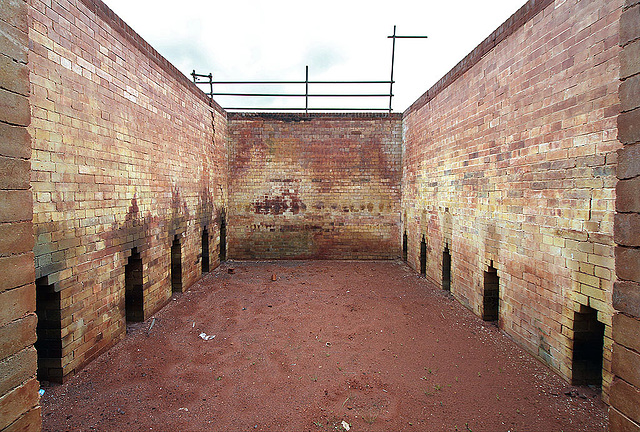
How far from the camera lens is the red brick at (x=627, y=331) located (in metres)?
2.02

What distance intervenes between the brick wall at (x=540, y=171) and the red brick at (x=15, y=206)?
5.70 meters

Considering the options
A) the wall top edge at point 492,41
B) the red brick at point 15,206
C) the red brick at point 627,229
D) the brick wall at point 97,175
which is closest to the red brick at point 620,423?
the red brick at point 627,229

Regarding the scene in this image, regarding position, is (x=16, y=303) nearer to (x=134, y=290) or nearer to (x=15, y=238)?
(x=15, y=238)

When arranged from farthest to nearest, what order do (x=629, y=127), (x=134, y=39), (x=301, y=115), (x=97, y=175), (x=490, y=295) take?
(x=301, y=115) → (x=490, y=295) → (x=134, y=39) → (x=97, y=175) → (x=629, y=127)

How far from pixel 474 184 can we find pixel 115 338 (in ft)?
25.0

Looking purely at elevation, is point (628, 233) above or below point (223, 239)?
above

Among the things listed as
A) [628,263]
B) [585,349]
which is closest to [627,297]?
[628,263]

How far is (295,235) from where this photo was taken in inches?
490

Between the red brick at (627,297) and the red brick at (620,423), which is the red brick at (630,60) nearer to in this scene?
the red brick at (627,297)

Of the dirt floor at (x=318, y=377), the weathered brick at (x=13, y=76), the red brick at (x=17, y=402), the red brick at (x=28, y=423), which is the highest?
the weathered brick at (x=13, y=76)

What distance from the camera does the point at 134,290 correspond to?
255 inches

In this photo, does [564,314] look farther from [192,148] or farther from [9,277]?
[192,148]

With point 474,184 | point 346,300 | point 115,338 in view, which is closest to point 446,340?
point 346,300

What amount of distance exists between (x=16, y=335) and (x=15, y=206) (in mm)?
785
